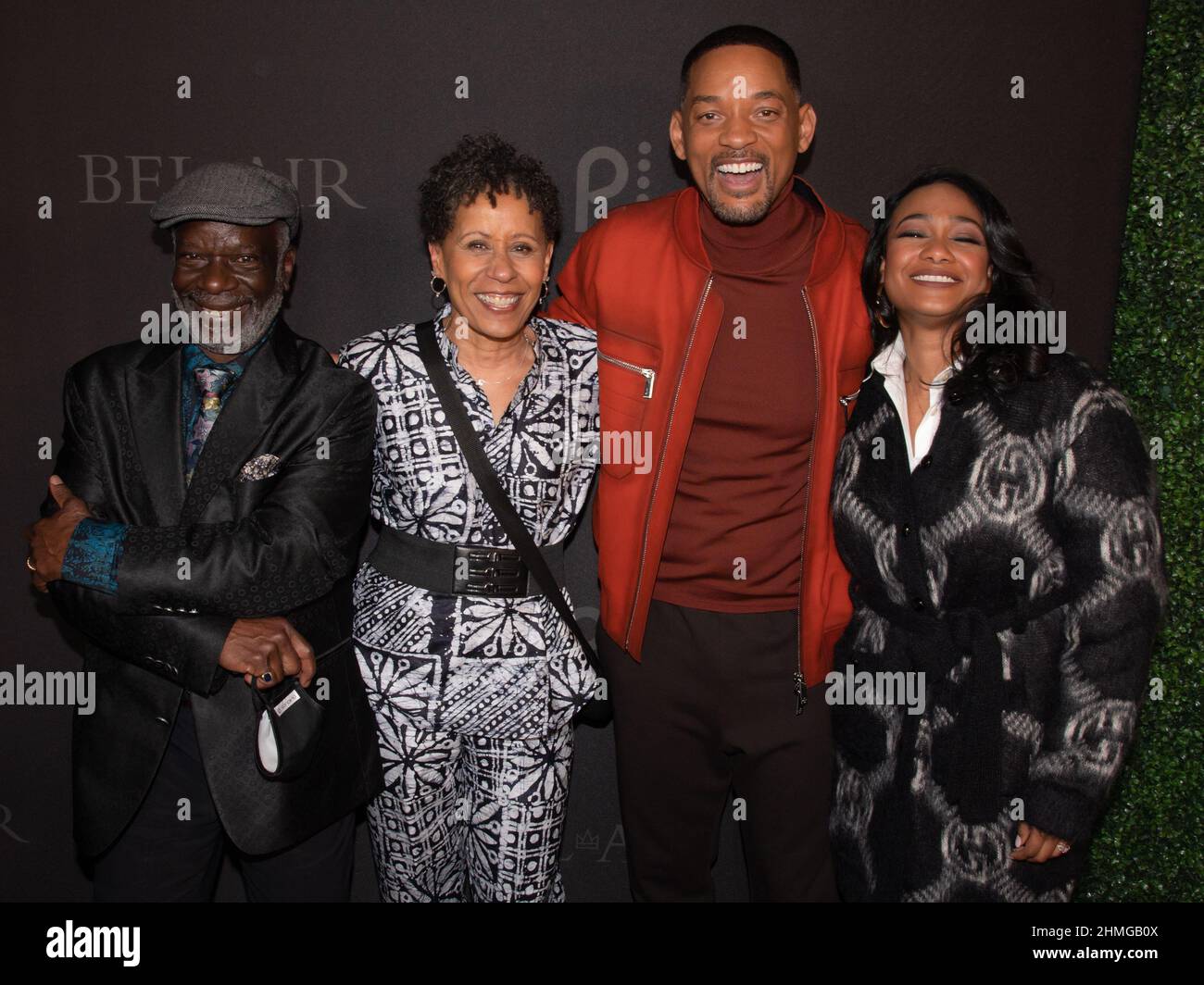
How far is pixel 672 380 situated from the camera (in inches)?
104

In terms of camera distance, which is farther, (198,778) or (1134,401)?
(1134,401)

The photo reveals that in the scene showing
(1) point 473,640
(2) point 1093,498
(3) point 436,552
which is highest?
(2) point 1093,498

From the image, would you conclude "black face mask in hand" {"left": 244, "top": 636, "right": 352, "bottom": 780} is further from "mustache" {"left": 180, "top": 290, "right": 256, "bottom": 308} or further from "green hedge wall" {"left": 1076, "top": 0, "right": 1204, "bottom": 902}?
"green hedge wall" {"left": 1076, "top": 0, "right": 1204, "bottom": 902}

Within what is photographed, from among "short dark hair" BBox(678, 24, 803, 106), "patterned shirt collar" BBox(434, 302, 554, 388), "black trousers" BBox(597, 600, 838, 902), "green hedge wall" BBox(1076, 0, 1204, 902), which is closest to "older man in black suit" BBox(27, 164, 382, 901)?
"patterned shirt collar" BBox(434, 302, 554, 388)

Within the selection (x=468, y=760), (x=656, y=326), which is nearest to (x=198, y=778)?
(x=468, y=760)

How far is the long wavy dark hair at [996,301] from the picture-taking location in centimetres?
227

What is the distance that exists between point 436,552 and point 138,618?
0.67 m

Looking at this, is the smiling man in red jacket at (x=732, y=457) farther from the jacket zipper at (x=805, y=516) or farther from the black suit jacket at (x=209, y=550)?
the black suit jacket at (x=209, y=550)

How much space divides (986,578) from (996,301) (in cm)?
65

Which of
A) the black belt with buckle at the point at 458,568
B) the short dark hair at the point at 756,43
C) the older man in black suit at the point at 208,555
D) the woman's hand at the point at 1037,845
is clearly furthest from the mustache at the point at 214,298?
the woman's hand at the point at 1037,845

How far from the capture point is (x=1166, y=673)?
2.98 m

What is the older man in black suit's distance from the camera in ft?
7.09

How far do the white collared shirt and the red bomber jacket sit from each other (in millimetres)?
130

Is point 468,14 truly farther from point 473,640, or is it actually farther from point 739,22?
point 473,640
